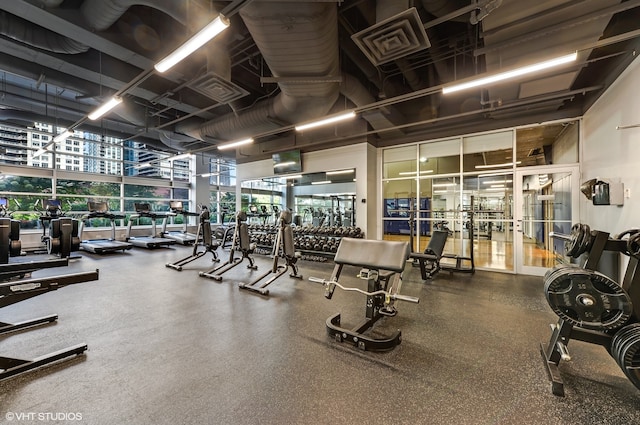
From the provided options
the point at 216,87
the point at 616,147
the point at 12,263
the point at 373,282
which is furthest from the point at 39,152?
the point at 616,147

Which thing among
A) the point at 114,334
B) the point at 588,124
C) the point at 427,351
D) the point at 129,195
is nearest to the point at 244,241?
the point at 114,334

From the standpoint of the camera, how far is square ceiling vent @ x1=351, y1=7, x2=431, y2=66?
9.76ft

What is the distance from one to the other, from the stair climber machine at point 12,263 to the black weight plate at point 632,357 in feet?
14.8

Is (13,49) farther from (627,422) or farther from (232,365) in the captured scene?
(627,422)

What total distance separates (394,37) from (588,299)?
3.37 m

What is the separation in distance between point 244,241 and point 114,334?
268cm

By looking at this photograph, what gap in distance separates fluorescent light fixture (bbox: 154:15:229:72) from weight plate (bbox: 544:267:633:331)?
3846 millimetres

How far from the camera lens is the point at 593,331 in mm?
2021

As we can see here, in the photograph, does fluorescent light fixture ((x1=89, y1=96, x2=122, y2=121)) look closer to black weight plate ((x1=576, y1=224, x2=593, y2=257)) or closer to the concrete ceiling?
the concrete ceiling

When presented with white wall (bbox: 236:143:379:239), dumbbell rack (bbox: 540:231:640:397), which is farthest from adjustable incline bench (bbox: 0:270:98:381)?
white wall (bbox: 236:143:379:239)

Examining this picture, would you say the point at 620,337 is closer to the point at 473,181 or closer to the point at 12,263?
the point at 473,181

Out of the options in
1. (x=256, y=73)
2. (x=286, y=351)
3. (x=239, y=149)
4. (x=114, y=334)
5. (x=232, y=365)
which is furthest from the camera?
(x=239, y=149)

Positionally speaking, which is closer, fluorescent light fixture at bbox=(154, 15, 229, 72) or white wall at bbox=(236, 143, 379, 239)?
fluorescent light fixture at bbox=(154, 15, 229, 72)

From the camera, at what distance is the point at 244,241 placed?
5230 millimetres
